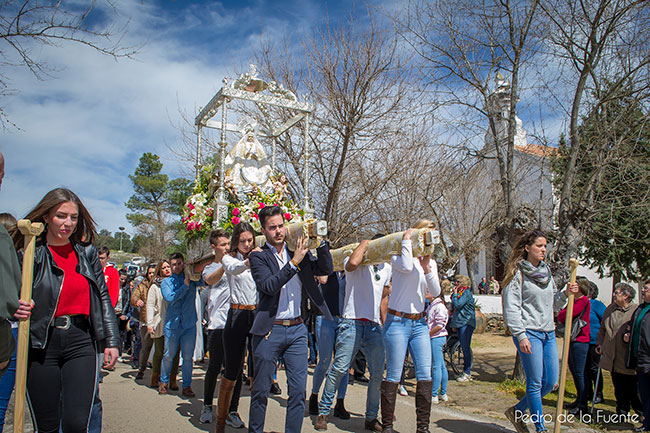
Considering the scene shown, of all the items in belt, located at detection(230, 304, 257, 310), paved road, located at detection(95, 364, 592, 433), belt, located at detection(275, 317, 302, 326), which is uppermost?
belt, located at detection(230, 304, 257, 310)

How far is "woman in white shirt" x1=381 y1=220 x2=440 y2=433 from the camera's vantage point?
194 inches

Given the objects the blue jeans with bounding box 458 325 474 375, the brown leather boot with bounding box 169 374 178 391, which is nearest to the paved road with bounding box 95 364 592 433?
the brown leather boot with bounding box 169 374 178 391

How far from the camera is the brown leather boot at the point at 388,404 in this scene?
5048 mm

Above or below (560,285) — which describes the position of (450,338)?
below

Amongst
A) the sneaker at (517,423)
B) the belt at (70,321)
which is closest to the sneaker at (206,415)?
the belt at (70,321)

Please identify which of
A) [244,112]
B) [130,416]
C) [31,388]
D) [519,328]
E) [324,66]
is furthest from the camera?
[244,112]

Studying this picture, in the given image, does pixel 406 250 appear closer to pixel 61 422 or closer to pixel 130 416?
pixel 61 422

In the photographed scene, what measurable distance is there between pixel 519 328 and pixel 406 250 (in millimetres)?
1352

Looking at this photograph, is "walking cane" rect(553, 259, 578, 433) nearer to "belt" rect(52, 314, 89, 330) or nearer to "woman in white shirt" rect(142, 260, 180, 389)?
"belt" rect(52, 314, 89, 330)

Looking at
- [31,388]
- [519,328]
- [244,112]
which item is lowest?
[31,388]

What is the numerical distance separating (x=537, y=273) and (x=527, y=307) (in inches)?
13.9

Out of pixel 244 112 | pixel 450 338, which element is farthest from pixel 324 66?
pixel 450 338

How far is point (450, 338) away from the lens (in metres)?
9.48

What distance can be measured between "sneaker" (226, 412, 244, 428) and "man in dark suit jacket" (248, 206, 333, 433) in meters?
1.28
